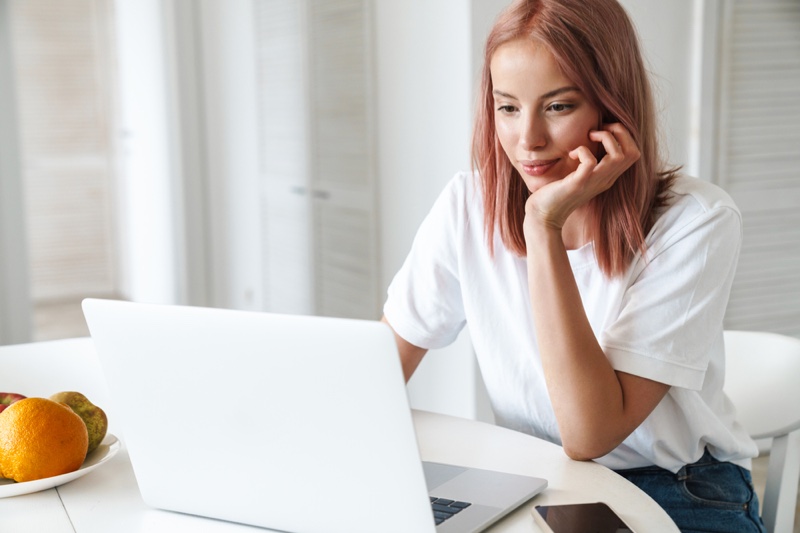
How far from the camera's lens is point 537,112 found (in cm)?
117

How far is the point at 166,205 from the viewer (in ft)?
13.3

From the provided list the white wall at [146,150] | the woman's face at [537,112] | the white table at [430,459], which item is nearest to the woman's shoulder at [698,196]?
the woman's face at [537,112]

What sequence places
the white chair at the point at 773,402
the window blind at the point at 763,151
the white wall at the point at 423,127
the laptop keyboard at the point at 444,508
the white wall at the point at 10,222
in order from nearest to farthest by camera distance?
the laptop keyboard at the point at 444,508 < the white chair at the point at 773,402 < the white wall at the point at 423,127 < the window blind at the point at 763,151 < the white wall at the point at 10,222

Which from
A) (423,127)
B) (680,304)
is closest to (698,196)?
(680,304)

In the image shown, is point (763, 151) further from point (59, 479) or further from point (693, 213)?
point (59, 479)

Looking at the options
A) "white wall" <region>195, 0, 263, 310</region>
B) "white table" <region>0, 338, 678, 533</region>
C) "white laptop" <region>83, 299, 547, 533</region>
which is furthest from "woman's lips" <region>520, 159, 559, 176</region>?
"white wall" <region>195, 0, 263, 310</region>

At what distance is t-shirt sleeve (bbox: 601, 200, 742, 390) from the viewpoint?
1106mm

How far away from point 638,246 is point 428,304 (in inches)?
13.3

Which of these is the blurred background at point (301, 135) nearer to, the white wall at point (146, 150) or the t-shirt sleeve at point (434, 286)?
the white wall at point (146, 150)

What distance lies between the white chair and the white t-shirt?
70mm

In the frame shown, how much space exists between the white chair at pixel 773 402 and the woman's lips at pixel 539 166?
495mm

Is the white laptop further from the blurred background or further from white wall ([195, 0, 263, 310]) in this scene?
white wall ([195, 0, 263, 310])

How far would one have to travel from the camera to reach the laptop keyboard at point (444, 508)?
862 mm

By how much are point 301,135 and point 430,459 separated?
8.12 feet
